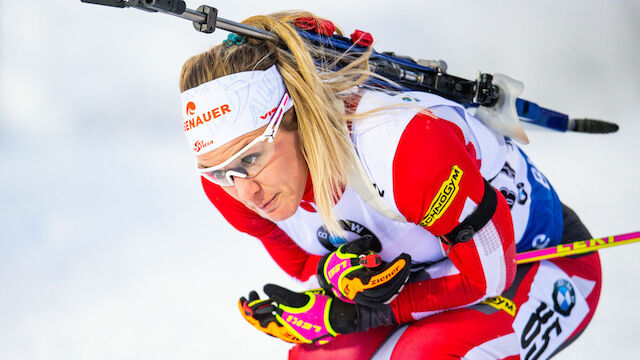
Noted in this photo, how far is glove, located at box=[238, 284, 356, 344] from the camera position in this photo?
2.23 meters

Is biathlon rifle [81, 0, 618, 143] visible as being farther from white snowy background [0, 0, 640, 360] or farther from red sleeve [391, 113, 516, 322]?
white snowy background [0, 0, 640, 360]

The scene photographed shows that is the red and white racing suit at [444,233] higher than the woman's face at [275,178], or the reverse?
the woman's face at [275,178]

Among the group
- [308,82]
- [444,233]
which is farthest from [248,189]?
[444,233]

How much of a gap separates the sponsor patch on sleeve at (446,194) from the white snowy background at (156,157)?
1.34m

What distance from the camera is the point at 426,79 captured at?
7.61 feet

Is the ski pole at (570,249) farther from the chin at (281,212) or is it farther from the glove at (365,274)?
the chin at (281,212)

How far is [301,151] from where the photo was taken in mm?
1920

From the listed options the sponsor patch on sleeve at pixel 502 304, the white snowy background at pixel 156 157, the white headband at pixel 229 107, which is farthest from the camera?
the white snowy background at pixel 156 157

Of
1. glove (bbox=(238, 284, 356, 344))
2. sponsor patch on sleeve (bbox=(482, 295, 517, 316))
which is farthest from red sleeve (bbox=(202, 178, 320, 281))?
sponsor patch on sleeve (bbox=(482, 295, 517, 316))

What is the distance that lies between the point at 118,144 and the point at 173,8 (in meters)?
2.24

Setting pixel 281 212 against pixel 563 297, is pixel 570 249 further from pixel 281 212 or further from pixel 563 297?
pixel 281 212

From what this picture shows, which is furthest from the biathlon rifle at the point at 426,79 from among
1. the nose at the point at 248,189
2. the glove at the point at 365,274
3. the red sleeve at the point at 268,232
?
the red sleeve at the point at 268,232

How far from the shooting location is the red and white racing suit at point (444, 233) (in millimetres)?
1842

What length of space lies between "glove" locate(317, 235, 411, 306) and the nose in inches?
15.7
